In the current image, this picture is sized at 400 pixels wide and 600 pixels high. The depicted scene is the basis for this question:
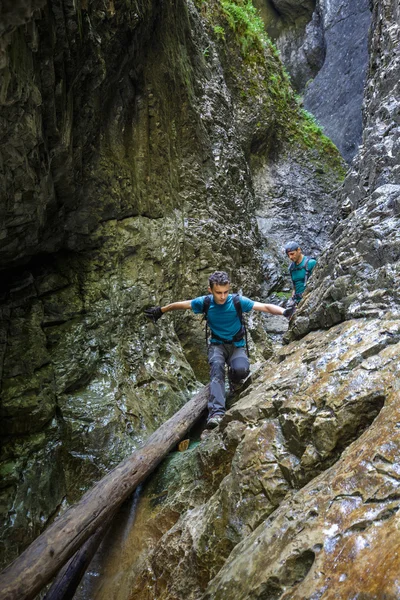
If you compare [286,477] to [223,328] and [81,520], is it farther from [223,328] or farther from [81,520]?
[223,328]

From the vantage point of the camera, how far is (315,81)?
2152 cm

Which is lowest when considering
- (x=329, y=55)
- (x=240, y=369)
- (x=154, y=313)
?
(x=240, y=369)

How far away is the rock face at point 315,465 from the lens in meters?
1.93

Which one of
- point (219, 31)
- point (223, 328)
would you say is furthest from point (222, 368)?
point (219, 31)

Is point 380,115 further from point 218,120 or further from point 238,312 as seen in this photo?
point 218,120

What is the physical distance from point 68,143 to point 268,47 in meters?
12.4

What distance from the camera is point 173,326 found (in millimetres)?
7793

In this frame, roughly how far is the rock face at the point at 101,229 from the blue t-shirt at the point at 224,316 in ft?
5.32

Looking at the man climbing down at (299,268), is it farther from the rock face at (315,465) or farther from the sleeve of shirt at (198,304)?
the sleeve of shirt at (198,304)

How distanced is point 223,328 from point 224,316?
0.64ft

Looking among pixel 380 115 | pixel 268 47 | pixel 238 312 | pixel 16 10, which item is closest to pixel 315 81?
pixel 268 47

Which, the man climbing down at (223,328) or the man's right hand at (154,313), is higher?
the man's right hand at (154,313)

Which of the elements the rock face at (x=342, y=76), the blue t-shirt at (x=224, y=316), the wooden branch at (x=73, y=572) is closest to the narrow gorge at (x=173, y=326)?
Answer: the wooden branch at (x=73, y=572)

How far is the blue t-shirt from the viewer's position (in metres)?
5.32
